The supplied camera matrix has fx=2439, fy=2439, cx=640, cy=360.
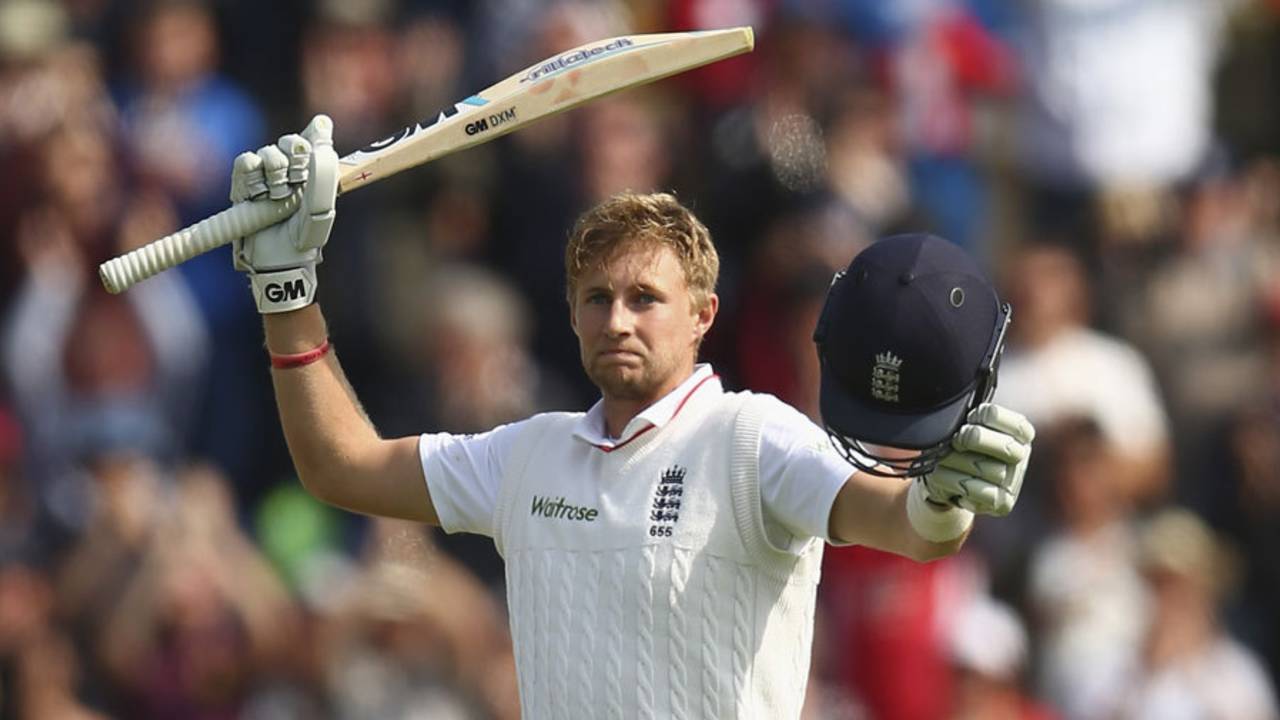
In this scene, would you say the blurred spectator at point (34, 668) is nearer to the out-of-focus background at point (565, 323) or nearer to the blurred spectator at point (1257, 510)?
the out-of-focus background at point (565, 323)

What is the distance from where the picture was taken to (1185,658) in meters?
9.96

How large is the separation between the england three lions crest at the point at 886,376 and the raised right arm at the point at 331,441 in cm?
139

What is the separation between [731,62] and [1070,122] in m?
1.70

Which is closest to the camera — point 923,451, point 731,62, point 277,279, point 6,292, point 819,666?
point 923,451

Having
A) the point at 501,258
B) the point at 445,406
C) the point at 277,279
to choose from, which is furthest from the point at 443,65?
the point at 277,279

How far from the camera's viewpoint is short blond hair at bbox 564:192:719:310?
575cm

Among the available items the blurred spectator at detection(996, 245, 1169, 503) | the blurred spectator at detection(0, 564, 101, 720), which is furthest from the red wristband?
the blurred spectator at detection(996, 245, 1169, 503)

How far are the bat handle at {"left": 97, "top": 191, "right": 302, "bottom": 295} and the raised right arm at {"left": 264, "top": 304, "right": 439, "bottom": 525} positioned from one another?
0.27 meters

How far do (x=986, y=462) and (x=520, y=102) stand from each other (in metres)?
1.71

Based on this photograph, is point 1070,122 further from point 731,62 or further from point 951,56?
point 731,62

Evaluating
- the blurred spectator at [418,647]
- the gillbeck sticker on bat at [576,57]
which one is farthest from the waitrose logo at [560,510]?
the blurred spectator at [418,647]

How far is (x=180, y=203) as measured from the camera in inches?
427

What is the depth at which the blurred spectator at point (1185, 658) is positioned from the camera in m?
9.93

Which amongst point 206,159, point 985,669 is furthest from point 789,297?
point 206,159
